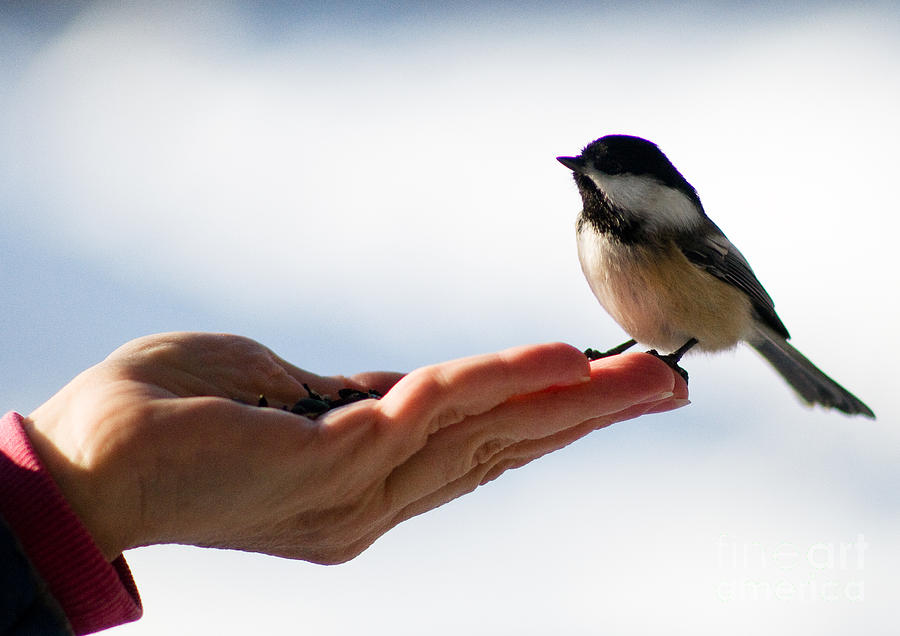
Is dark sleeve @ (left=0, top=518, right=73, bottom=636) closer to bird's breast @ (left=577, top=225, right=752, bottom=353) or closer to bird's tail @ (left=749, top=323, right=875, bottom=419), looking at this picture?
bird's breast @ (left=577, top=225, right=752, bottom=353)

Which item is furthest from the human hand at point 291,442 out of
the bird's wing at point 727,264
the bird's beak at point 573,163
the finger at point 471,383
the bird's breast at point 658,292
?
the bird's beak at point 573,163

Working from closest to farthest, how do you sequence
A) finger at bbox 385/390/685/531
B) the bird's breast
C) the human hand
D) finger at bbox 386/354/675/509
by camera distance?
the human hand
finger at bbox 386/354/675/509
finger at bbox 385/390/685/531
the bird's breast

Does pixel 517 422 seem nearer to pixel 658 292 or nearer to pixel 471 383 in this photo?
pixel 471 383

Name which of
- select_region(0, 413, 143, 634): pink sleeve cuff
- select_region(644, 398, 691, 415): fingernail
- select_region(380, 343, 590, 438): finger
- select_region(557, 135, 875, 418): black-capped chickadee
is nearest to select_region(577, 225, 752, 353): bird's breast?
select_region(557, 135, 875, 418): black-capped chickadee

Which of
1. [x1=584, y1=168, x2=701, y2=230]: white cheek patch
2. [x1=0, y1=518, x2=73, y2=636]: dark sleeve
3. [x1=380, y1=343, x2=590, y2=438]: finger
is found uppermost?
[x1=584, y1=168, x2=701, y2=230]: white cheek patch

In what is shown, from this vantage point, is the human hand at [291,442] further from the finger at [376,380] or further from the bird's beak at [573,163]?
the bird's beak at [573,163]

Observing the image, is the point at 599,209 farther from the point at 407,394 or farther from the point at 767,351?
the point at 407,394
